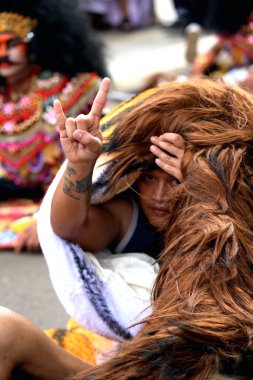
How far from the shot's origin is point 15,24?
3.54 metres

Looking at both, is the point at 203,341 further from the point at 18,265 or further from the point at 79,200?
the point at 18,265

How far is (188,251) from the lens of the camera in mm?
1561

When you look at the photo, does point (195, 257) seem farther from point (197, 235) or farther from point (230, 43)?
point (230, 43)

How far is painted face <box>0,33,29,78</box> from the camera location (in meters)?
3.54

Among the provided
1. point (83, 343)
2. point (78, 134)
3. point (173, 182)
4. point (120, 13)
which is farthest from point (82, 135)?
point (120, 13)

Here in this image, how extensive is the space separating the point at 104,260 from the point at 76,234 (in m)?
0.15

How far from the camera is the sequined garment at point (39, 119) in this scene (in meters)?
3.56

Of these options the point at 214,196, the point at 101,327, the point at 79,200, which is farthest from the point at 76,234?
the point at 214,196

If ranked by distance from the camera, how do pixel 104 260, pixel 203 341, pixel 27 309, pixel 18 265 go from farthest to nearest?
pixel 18 265 < pixel 27 309 < pixel 104 260 < pixel 203 341

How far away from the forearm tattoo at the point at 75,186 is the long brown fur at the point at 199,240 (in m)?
0.16

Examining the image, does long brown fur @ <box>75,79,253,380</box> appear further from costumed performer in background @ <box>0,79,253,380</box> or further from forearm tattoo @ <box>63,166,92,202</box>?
forearm tattoo @ <box>63,166,92,202</box>

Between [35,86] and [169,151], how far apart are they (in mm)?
1851

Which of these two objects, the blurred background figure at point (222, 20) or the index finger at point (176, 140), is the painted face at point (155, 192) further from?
the blurred background figure at point (222, 20)

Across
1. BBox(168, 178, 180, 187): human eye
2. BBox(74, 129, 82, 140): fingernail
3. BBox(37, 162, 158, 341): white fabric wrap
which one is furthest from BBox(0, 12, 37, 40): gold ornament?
BBox(74, 129, 82, 140): fingernail
